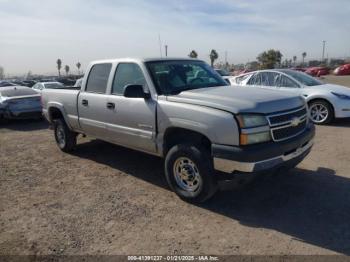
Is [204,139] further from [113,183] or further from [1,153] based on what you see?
[1,153]

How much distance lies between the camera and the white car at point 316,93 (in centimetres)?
882

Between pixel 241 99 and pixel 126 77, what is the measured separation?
2070mm

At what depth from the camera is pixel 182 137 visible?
4.56 m

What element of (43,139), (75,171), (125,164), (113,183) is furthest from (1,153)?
(113,183)

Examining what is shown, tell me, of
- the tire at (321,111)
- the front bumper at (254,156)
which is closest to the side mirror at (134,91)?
the front bumper at (254,156)

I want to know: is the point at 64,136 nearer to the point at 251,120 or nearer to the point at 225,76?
the point at 251,120

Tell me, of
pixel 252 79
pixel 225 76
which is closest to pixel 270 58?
pixel 225 76

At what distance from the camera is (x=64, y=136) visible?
7.19 metres

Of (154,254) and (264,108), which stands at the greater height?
(264,108)

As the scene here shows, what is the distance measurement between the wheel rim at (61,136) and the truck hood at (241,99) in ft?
11.8

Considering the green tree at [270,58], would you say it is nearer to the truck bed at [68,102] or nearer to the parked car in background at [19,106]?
the parked car in background at [19,106]

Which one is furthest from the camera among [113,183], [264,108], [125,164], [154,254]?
[125,164]

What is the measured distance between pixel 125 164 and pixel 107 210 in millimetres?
1950

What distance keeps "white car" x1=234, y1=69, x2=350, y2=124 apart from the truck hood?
15.9 feet
